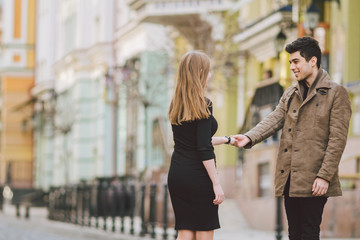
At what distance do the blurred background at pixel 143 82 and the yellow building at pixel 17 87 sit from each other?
6 cm

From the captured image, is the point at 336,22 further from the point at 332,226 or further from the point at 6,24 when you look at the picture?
the point at 6,24

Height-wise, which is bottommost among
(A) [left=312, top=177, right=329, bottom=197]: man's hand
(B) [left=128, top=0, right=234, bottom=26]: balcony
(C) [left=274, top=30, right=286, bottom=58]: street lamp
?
(A) [left=312, top=177, right=329, bottom=197]: man's hand

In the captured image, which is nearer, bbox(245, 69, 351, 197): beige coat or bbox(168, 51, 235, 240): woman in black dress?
bbox(245, 69, 351, 197): beige coat

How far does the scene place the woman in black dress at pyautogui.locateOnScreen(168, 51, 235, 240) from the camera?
7199 mm

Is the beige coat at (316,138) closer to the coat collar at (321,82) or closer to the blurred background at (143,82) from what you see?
the coat collar at (321,82)

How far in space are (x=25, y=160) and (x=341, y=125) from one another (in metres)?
50.5

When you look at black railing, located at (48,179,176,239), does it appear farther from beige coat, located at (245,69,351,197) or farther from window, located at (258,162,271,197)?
beige coat, located at (245,69,351,197)

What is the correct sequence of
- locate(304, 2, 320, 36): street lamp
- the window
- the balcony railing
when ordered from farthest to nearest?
the balcony railing, the window, locate(304, 2, 320, 36): street lamp

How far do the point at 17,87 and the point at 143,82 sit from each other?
24.3 m

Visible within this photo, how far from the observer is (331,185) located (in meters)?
6.96

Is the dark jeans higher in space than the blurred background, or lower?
lower

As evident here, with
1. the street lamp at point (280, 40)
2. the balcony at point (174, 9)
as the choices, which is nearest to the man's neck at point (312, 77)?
the street lamp at point (280, 40)

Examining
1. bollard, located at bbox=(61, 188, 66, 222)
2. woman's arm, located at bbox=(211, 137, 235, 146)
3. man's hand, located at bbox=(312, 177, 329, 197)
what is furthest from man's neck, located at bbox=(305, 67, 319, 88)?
bollard, located at bbox=(61, 188, 66, 222)

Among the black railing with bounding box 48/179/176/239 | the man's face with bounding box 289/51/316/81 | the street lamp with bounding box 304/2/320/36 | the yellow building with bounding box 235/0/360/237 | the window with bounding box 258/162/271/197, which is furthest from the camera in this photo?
the window with bounding box 258/162/271/197
